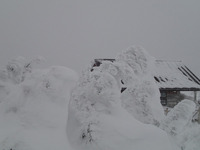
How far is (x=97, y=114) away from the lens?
11.4ft

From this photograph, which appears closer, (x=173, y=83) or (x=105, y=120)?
(x=105, y=120)

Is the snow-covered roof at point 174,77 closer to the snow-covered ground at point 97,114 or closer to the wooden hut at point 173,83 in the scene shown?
the wooden hut at point 173,83

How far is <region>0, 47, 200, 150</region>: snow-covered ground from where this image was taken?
3.12 m

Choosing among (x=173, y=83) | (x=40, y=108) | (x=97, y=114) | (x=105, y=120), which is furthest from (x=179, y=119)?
(x=173, y=83)

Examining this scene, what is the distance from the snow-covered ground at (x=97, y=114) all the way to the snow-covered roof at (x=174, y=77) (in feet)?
25.0

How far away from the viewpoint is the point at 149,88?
5.59 meters

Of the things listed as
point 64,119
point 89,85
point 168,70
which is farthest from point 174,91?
point 89,85

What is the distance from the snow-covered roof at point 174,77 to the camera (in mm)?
13086

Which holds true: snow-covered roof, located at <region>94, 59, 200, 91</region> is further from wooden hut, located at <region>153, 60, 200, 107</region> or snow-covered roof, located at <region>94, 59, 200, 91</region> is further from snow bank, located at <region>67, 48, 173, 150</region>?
snow bank, located at <region>67, 48, 173, 150</region>

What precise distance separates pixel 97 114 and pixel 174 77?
12.7m

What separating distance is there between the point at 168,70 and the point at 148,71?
1072 cm

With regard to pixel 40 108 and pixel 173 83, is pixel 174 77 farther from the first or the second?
pixel 40 108

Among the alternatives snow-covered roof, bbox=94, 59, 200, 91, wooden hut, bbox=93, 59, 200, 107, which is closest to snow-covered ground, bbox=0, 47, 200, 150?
wooden hut, bbox=93, 59, 200, 107

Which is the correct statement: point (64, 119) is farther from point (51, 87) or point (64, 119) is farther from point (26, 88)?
point (26, 88)
